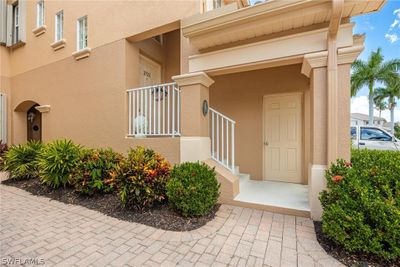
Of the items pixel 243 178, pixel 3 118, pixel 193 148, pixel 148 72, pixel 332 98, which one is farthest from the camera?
pixel 3 118

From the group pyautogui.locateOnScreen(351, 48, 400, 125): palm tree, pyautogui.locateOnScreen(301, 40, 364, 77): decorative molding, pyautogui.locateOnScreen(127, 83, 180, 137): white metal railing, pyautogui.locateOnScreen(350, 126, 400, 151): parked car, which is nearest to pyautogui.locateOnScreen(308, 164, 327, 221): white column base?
pyautogui.locateOnScreen(301, 40, 364, 77): decorative molding

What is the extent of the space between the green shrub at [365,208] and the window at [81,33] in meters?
7.67

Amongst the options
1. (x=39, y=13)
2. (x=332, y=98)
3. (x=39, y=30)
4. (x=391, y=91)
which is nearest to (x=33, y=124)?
(x=39, y=30)

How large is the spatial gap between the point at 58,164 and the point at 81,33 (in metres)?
4.42

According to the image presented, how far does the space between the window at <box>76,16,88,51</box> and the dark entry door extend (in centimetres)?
616

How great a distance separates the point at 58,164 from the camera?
193 inches

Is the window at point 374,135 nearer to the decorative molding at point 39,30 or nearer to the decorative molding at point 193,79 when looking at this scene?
the decorative molding at point 193,79

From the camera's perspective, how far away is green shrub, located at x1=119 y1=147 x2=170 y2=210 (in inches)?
143

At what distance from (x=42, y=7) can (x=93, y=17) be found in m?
3.80

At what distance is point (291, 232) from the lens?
3.05 meters

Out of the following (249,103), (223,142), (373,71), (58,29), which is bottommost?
(223,142)

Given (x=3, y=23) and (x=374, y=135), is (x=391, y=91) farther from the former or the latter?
(x=3, y=23)

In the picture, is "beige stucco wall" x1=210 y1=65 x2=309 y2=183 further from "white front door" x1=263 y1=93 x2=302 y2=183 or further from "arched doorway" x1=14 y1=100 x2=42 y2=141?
"arched doorway" x1=14 y1=100 x2=42 y2=141

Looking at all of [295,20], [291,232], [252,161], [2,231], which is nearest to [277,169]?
[252,161]
